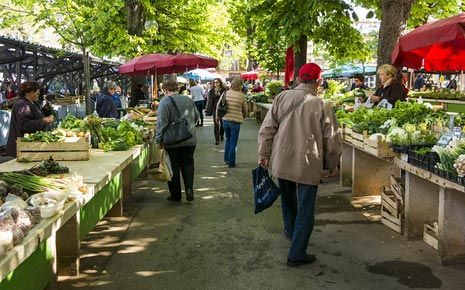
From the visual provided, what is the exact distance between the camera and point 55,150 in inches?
Answer: 234

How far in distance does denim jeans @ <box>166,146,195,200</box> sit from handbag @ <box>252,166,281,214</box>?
2.20 meters

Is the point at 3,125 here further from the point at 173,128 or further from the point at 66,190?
the point at 66,190

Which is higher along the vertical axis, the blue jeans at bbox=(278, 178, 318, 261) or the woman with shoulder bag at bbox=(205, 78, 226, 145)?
the woman with shoulder bag at bbox=(205, 78, 226, 145)

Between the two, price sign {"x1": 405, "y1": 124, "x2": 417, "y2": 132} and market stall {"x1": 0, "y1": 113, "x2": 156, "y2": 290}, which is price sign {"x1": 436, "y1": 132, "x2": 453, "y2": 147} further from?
market stall {"x1": 0, "y1": 113, "x2": 156, "y2": 290}

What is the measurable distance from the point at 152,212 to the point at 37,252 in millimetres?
3464

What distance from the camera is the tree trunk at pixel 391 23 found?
31.6 ft

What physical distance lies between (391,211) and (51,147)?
12.9 ft

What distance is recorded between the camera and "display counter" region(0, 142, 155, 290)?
3131 mm

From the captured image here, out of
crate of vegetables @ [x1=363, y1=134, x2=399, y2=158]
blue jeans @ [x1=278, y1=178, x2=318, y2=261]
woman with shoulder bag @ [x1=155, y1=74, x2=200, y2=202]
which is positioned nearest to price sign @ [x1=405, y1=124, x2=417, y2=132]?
crate of vegetables @ [x1=363, y1=134, x2=399, y2=158]

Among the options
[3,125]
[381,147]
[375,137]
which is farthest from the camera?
[3,125]

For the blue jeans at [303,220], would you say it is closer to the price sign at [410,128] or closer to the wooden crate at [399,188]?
the wooden crate at [399,188]

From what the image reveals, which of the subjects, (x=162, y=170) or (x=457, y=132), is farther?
(x=162, y=170)

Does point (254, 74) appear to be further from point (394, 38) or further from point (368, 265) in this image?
point (368, 265)

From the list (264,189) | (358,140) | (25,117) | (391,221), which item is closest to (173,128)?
(25,117)
